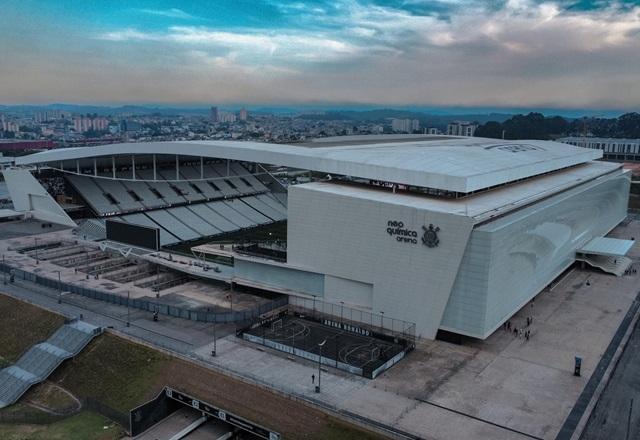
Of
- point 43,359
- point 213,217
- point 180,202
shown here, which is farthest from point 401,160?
point 180,202

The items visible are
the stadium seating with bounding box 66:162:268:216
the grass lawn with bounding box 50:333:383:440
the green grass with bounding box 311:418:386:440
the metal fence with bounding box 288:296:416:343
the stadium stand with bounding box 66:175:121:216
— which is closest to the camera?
the green grass with bounding box 311:418:386:440

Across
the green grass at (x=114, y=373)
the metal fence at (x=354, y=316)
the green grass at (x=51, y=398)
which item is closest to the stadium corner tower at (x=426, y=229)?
the metal fence at (x=354, y=316)

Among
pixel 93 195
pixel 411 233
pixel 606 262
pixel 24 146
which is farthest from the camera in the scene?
pixel 24 146

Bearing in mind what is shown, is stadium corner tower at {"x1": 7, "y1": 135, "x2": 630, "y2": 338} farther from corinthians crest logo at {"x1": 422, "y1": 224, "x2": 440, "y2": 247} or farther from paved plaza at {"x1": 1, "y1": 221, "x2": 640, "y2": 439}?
paved plaza at {"x1": 1, "y1": 221, "x2": 640, "y2": 439}

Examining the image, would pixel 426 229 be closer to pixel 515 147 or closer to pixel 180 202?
pixel 515 147

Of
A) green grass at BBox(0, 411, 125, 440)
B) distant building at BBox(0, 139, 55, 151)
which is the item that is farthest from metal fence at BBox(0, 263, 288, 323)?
distant building at BBox(0, 139, 55, 151)

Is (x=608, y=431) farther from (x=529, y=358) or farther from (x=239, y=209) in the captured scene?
(x=239, y=209)
